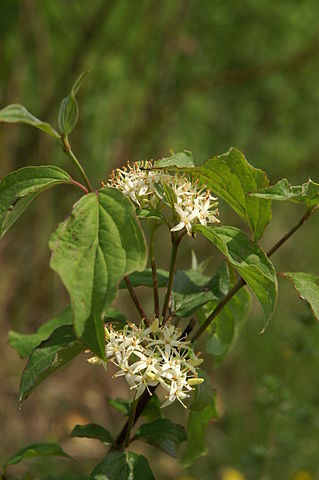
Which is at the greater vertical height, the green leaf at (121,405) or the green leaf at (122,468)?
the green leaf at (122,468)

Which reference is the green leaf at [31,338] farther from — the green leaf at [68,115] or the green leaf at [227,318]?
the green leaf at [68,115]

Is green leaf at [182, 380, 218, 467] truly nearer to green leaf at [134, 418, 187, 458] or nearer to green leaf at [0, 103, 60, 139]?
green leaf at [134, 418, 187, 458]

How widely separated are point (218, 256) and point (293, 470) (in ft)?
5.92


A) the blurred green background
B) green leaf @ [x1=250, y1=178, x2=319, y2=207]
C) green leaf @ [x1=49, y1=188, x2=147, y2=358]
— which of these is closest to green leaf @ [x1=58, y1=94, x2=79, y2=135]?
green leaf @ [x1=49, y1=188, x2=147, y2=358]

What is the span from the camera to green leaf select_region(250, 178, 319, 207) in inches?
29.5

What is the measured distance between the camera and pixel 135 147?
283cm

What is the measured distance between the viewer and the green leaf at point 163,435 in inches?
35.1

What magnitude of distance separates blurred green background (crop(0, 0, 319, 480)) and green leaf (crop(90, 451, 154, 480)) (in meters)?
1.61

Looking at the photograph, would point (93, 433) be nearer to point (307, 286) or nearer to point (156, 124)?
point (307, 286)

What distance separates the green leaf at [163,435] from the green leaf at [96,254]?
0.30 meters

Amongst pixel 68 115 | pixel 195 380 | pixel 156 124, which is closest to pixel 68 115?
pixel 68 115

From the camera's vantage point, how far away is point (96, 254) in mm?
691

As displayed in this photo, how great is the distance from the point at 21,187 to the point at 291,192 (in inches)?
13.2

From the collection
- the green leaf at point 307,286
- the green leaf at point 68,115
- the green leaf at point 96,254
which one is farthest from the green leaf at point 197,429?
the green leaf at point 68,115
